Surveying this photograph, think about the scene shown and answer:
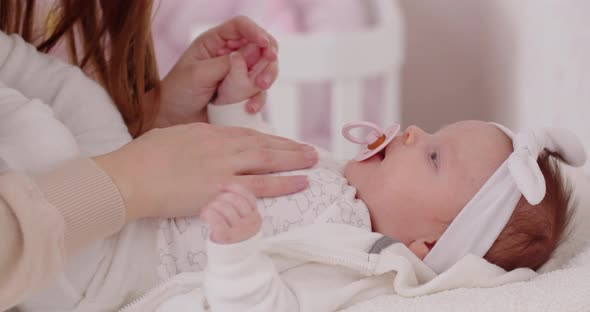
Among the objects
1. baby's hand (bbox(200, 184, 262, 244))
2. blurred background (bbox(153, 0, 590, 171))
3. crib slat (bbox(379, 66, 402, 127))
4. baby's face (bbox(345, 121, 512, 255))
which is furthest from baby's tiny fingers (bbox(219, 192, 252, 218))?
crib slat (bbox(379, 66, 402, 127))

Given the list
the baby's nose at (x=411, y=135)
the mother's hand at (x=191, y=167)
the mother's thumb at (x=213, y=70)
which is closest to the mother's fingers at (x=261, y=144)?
the mother's hand at (x=191, y=167)

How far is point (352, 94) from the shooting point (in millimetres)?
1757

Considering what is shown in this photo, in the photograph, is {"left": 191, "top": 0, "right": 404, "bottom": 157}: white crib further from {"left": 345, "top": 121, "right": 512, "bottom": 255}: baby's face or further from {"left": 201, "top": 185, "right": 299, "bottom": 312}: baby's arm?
{"left": 201, "top": 185, "right": 299, "bottom": 312}: baby's arm

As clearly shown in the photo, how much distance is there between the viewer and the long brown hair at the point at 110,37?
3.78ft

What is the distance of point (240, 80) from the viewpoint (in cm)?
119

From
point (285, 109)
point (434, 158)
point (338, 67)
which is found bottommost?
point (285, 109)

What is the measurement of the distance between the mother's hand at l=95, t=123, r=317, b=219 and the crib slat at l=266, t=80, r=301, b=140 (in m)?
0.74

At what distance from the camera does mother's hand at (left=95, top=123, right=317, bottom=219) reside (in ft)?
2.72

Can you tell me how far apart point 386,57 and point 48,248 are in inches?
47.1

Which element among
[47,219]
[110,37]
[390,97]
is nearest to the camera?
[47,219]

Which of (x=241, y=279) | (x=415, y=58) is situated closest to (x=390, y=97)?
(x=415, y=58)

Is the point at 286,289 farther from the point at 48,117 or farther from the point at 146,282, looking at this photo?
the point at 48,117

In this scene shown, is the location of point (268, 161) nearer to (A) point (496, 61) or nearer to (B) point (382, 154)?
(B) point (382, 154)

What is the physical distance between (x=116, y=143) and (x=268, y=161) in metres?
0.22
